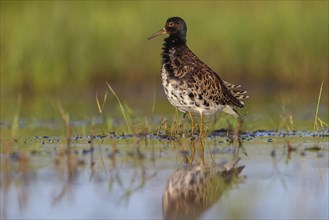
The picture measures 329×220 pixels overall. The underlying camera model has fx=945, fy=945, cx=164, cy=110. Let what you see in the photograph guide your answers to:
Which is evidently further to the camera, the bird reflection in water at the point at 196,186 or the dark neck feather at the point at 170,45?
the dark neck feather at the point at 170,45

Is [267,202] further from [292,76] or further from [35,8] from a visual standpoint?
[35,8]

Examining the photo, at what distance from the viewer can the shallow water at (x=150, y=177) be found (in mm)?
6484

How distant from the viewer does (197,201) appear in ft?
22.1

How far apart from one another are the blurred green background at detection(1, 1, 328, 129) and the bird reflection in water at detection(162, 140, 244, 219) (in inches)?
277

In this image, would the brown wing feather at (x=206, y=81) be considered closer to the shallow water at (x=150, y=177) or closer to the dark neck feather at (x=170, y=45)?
the dark neck feather at (x=170, y=45)

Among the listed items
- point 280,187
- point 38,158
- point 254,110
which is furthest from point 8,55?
point 280,187

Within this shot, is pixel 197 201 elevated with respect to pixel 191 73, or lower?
lower

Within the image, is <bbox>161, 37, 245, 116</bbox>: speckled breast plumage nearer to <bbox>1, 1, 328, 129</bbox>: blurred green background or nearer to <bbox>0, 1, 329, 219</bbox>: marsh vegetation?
<bbox>0, 1, 329, 219</bbox>: marsh vegetation

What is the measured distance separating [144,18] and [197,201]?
11.0 m

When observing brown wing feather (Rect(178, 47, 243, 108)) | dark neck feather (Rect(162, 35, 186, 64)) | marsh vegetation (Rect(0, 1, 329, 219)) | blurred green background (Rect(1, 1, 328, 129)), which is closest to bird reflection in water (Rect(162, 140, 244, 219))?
marsh vegetation (Rect(0, 1, 329, 219))

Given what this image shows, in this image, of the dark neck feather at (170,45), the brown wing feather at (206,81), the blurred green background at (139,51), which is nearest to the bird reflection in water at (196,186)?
the brown wing feather at (206,81)

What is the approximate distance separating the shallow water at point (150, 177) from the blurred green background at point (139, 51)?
543cm

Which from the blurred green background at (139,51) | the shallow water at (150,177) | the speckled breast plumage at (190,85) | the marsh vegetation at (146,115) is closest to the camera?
the shallow water at (150,177)

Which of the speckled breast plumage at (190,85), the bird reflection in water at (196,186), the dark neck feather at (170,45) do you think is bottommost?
the bird reflection in water at (196,186)
